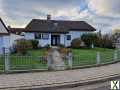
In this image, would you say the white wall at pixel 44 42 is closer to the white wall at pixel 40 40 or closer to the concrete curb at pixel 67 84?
the white wall at pixel 40 40

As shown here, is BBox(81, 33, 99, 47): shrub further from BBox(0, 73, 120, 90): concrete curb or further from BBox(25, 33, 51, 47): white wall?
BBox(0, 73, 120, 90): concrete curb

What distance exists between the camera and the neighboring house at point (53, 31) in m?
48.6

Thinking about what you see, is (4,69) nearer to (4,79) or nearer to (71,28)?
(4,79)

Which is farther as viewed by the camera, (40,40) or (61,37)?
(61,37)

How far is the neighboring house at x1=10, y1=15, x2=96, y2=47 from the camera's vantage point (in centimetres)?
4859

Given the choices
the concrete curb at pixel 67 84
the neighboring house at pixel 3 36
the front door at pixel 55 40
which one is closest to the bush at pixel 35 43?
the front door at pixel 55 40

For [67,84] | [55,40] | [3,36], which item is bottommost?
[67,84]

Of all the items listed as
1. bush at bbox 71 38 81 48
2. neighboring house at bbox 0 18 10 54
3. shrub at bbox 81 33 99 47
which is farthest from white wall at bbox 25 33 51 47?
neighboring house at bbox 0 18 10 54

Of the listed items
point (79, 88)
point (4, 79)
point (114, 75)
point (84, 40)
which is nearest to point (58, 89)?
point (79, 88)

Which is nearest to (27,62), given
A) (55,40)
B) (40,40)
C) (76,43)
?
(40,40)

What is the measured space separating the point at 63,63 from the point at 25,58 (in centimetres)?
223

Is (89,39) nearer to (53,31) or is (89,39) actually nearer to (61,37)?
(61,37)

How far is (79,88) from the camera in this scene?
11273mm

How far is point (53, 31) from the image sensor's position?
48938 mm
